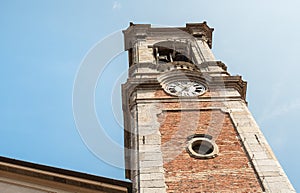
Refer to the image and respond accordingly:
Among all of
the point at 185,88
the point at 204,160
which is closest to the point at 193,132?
the point at 204,160

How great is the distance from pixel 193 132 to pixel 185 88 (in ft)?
13.9

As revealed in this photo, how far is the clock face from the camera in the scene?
2045 centimetres

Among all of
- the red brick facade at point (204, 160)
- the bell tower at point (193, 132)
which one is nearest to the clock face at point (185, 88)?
the bell tower at point (193, 132)

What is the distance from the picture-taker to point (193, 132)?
674 inches

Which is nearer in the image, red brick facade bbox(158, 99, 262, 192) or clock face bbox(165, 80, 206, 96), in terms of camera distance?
red brick facade bbox(158, 99, 262, 192)

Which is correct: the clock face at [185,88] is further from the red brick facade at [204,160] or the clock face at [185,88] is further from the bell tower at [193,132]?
the red brick facade at [204,160]

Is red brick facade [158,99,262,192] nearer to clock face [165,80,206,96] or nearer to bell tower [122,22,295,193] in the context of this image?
bell tower [122,22,295,193]

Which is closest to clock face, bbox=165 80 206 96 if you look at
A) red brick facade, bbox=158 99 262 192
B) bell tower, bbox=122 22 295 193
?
bell tower, bbox=122 22 295 193

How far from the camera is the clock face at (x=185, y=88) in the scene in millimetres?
20453

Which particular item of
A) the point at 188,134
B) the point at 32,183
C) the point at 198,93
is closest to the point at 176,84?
the point at 198,93

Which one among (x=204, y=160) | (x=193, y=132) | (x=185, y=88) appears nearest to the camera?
(x=204, y=160)

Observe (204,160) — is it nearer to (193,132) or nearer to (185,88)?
(193,132)

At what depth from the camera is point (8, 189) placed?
11.4 meters

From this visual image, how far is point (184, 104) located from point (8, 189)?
926cm
